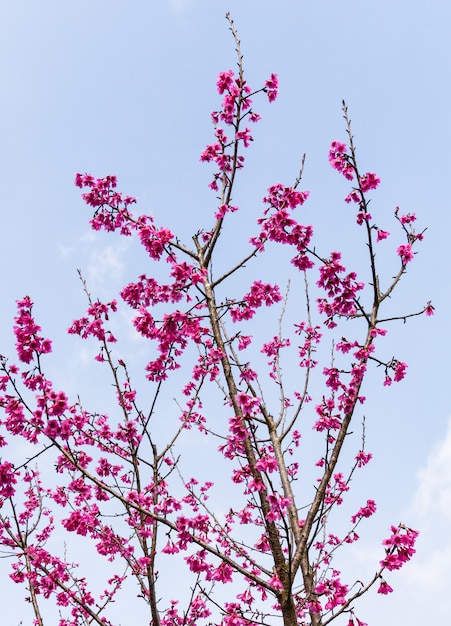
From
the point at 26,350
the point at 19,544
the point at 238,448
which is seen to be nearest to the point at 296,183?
the point at 238,448

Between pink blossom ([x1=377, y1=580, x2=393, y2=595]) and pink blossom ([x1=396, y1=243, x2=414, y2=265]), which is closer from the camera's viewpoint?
pink blossom ([x1=377, y1=580, x2=393, y2=595])

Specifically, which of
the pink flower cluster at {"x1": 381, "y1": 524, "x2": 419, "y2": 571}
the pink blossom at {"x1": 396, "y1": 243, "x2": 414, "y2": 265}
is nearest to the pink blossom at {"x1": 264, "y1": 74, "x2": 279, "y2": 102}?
the pink blossom at {"x1": 396, "y1": 243, "x2": 414, "y2": 265}

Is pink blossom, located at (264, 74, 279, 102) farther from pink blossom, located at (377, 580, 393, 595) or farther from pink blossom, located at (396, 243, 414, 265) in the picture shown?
pink blossom, located at (377, 580, 393, 595)

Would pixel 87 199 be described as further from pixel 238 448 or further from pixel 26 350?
pixel 238 448

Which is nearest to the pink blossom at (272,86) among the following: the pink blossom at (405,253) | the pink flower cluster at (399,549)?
the pink blossom at (405,253)

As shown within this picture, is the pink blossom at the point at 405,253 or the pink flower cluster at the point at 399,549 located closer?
the pink flower cluster at the point at 399,549

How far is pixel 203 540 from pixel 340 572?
5.31 m

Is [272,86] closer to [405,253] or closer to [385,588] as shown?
[405,253]

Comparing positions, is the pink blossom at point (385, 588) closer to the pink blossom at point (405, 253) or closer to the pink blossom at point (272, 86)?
the pink blossom at point (405, 253)

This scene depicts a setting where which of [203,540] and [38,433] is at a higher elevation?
[38,433]

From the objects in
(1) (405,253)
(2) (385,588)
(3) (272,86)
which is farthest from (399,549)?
(3) (272,86)

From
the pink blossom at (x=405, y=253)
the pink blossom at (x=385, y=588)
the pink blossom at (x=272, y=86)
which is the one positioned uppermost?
the pink blossom at (x=272, y=86)

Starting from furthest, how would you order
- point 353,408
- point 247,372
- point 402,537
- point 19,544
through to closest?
point 19,544 < point 247,372 < point 353,408 < point 402,537

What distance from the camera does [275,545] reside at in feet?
16.5
